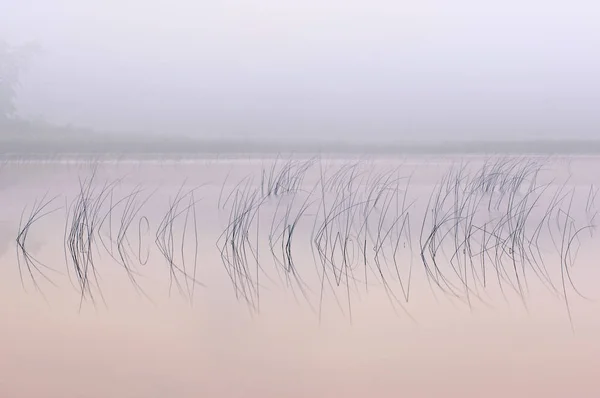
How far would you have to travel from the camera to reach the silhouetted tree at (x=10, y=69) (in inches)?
85.0

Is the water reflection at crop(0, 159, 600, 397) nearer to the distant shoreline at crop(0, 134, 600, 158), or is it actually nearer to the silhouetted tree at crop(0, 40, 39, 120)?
the distant shoreline at crop(0, 134, 600, 158)

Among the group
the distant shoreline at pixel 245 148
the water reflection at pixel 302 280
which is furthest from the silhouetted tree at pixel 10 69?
the water reflection at pixel 302 280

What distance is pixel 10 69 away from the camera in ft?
7.22

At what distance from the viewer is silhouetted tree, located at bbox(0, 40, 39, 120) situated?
2158 mm

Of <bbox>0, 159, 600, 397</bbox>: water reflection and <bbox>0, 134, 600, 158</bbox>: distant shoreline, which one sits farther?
<bbox>0, 134, 600, 158</bbox>: distant shoreline

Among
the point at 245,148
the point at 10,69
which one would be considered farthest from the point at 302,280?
the point at 10,69

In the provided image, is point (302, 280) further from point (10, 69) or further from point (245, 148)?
point (10, 69)

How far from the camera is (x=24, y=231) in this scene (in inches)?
74.3

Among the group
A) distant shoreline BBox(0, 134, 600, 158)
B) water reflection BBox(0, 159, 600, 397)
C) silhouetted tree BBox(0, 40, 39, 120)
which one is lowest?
water reflection BBox(0, 159, 600, 397)

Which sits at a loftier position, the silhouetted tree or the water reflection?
the silhouetted tree

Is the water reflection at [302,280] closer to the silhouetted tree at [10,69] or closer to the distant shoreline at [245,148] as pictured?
the distant shoreline at [245,148]

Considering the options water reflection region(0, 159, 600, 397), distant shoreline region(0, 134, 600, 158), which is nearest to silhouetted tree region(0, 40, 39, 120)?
distant shoreline region(0, 134, 600, 158)

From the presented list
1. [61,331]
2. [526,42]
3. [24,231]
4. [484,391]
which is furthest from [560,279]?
[24,231]

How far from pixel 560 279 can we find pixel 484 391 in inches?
24.0
